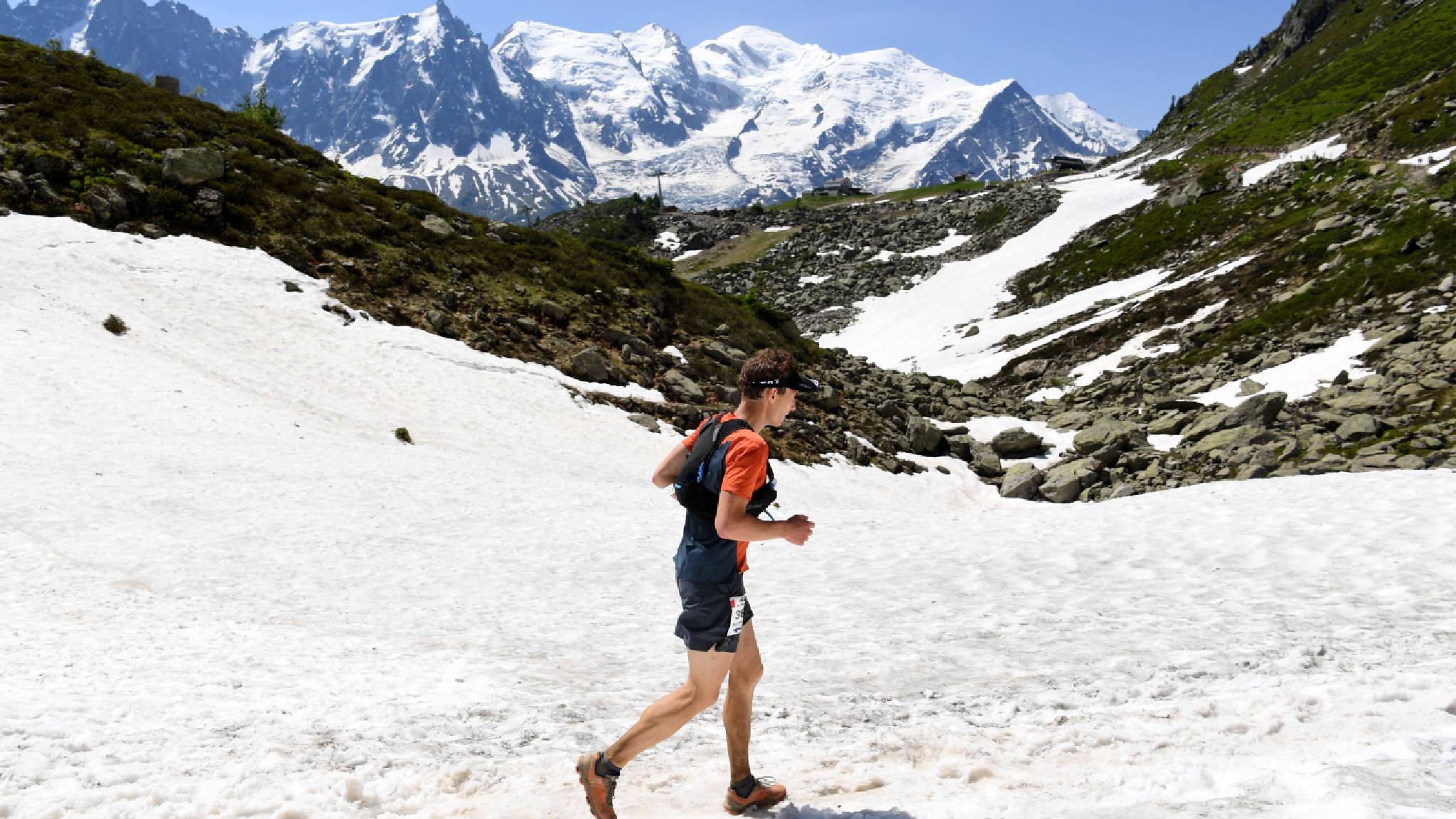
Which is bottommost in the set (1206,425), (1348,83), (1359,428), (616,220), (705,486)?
(705,486)

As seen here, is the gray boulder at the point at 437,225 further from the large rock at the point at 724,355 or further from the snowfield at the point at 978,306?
the snowfield at the point at 978,306

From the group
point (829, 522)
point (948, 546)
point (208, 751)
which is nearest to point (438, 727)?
point (208, 751)

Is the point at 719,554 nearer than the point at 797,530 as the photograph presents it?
No

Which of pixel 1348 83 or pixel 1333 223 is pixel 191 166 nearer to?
pixel 1333 223

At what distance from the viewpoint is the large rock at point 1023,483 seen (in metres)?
29.8

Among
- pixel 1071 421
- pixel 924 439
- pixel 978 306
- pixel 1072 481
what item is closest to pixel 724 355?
pixel 924 439

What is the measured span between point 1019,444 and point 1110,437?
4.18 m

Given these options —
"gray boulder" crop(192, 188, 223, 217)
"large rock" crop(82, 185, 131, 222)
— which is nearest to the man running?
"large rock" crop(82, 185, 131, 222)

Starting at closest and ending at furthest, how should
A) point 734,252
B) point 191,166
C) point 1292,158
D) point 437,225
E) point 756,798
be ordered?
point 756,798 < point 191,166 < point 437,225 < point 1292,158 < point 734,252

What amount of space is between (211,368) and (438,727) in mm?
21314

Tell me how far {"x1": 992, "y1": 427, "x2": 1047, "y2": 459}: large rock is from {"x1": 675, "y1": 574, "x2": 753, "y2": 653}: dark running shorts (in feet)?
105

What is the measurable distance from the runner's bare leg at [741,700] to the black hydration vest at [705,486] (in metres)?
0.97

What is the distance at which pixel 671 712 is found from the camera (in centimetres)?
552

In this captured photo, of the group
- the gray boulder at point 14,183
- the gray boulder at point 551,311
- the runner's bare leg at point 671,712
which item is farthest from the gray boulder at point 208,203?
the runner's bare leg at point 671,712
